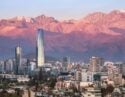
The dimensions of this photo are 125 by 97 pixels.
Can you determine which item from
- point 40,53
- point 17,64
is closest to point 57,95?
point 17,64

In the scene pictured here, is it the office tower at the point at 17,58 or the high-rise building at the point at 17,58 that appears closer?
the high-rise building at the point at 17,58

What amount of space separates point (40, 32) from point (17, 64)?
46.2ft

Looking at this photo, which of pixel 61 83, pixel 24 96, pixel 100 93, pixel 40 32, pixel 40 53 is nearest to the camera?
pixel 24 96

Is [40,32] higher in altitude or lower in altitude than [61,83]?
higher

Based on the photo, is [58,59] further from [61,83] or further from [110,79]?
[61,83]

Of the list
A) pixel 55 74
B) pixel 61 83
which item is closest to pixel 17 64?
pixel 55 74

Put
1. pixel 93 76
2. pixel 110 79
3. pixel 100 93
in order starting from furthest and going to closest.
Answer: pixel 93 76 < pixel 110 79 < pixel 100 93

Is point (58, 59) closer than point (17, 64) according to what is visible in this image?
No

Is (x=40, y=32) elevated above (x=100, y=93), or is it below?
above

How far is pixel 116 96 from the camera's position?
34031 millimetres

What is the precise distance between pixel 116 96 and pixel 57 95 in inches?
120

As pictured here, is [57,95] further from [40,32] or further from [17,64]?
[40,32]

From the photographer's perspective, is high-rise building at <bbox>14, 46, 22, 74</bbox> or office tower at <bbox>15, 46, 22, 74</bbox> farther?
office tower at <bbox>15, 46, 22, 74</bbox>

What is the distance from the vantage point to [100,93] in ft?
121
